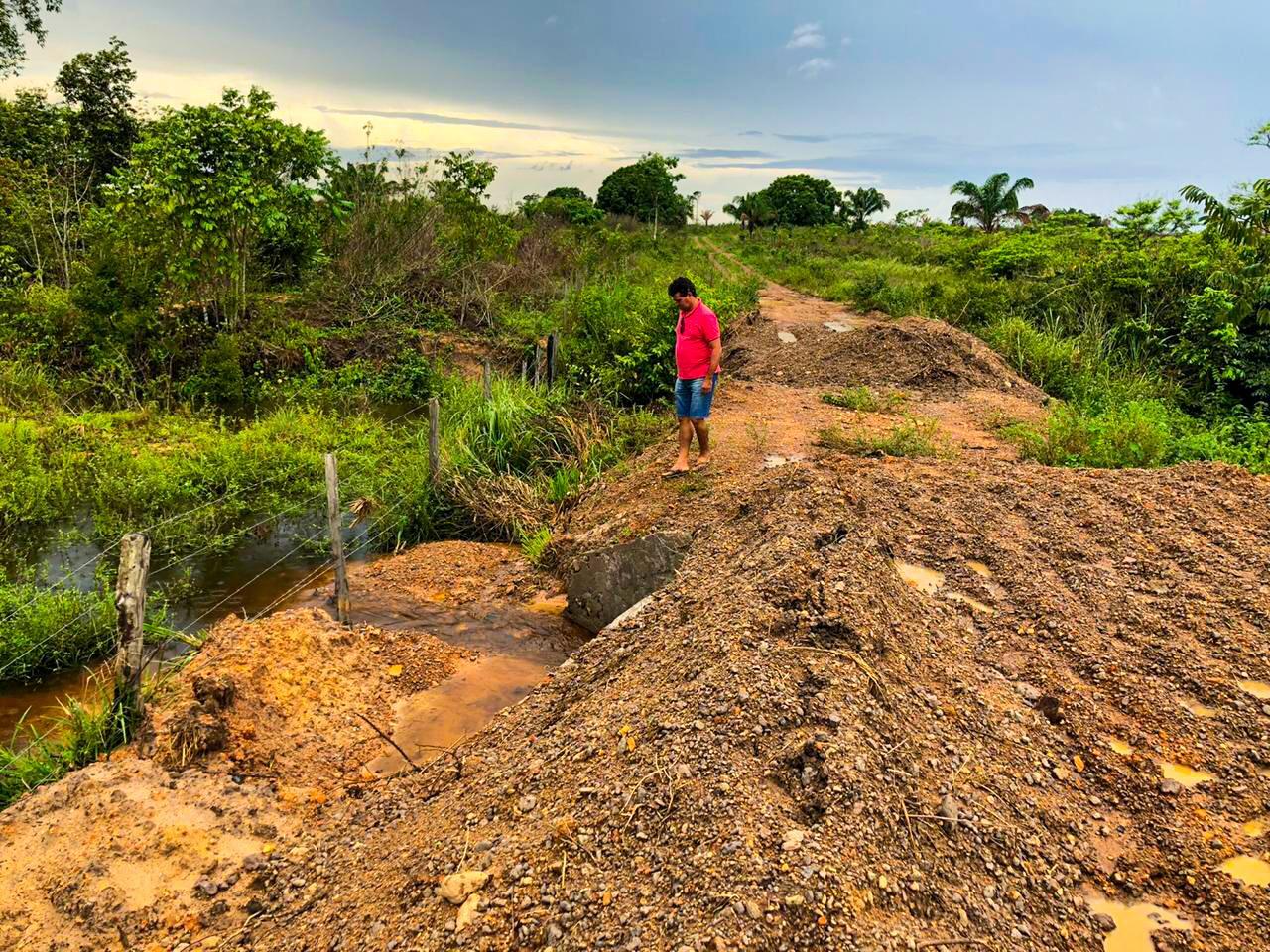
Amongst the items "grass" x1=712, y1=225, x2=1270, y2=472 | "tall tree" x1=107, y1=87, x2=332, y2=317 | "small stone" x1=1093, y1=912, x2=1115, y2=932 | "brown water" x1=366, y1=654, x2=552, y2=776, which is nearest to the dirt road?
"small stone" x1=1093, y1=912, x2=1115, y2=932

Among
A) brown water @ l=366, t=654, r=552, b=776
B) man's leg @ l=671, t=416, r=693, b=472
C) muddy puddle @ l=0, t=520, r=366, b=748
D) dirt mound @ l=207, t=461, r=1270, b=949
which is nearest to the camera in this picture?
dirt mound @ l=207, t=461, r=1270, b=949

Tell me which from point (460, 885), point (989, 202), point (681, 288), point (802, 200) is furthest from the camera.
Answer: point (802, 200)

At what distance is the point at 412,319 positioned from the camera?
43.4 feet

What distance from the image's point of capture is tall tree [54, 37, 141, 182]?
1496cm

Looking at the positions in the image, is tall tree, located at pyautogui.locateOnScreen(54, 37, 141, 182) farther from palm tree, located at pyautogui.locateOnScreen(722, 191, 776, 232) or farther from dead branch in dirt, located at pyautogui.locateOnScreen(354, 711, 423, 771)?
palm tree, located at pyautogui.locateOnScreen(722, 191, 776, 232)

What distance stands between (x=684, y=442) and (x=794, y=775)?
367 centimetres

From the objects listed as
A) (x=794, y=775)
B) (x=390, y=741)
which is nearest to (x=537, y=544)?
(x=390, y=741)

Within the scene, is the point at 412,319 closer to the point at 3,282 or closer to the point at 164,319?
the point at 164,319

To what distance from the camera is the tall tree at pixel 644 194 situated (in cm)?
3900

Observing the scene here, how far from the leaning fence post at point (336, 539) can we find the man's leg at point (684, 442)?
258 cm

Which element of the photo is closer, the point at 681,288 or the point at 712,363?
the point at 681,288

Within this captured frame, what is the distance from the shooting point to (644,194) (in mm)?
40438

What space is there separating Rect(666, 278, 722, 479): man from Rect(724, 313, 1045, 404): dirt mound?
14.7 feet

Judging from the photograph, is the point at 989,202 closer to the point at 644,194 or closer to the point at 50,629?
the point at 644,194
